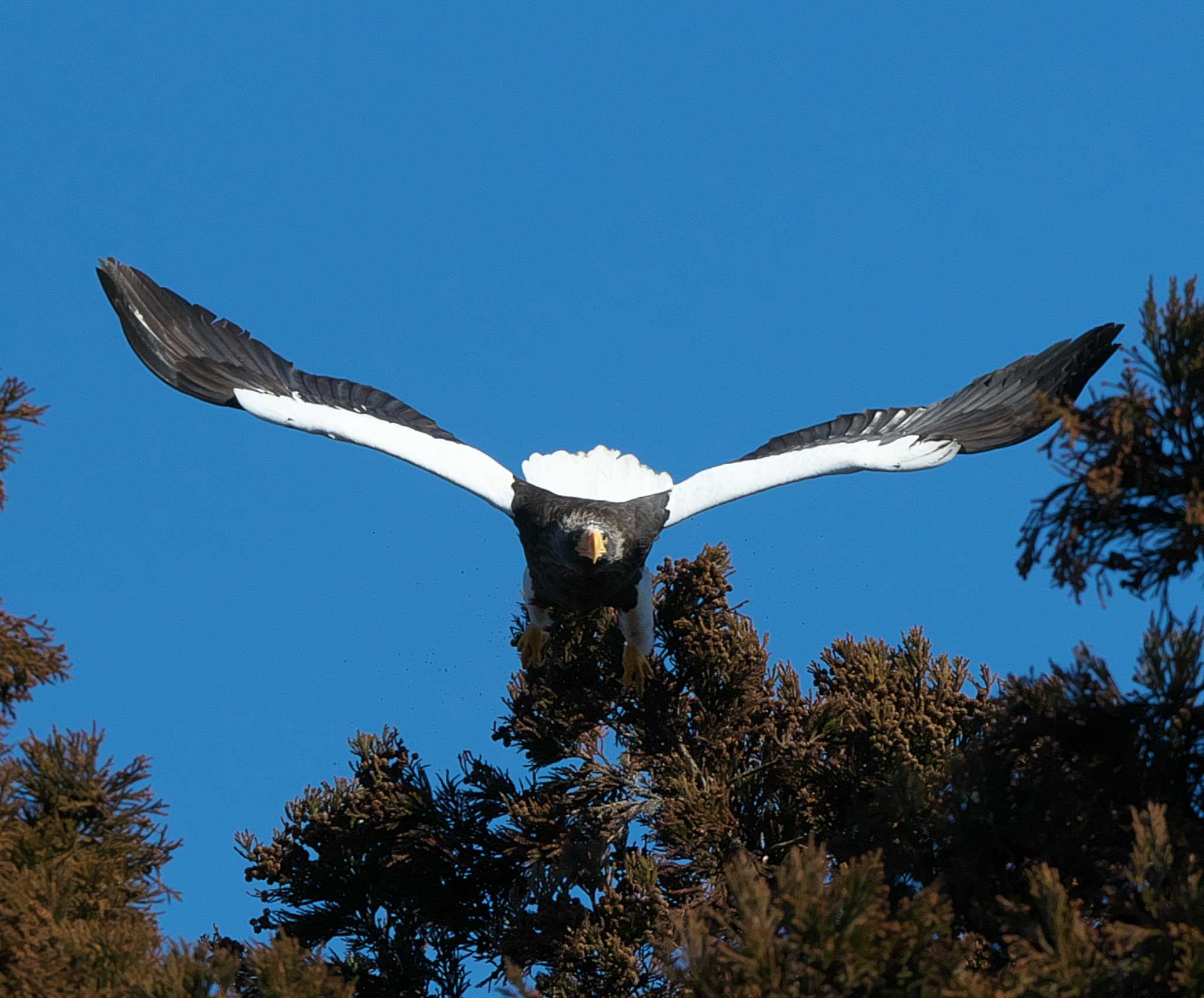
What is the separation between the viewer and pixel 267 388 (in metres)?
12.4

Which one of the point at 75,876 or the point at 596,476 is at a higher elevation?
the point at 596,476

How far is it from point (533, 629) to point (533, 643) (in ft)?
0.33

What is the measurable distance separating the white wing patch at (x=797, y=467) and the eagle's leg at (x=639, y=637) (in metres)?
0.78

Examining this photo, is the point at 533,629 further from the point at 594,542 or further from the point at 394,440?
the point at 394,440

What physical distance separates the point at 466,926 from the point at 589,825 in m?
1.07

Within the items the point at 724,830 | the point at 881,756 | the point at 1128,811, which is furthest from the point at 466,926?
the point at 1128,811

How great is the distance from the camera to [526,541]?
11523 mm

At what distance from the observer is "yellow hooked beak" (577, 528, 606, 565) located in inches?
417

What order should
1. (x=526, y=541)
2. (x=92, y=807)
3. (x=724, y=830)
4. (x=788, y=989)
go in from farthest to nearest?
(x=526, y=541), (x=724, y=830), (x=92, y=807), (x=788, y=989)

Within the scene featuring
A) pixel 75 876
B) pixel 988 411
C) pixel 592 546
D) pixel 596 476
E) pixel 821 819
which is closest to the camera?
pixel 75 876

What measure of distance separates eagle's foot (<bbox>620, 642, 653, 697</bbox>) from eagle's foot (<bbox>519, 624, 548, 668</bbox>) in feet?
6.02

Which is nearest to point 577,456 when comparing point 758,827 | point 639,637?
point 639,637

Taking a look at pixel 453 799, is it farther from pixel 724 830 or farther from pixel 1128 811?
pixel 1128 811

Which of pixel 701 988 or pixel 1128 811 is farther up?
pixel 1128 811
